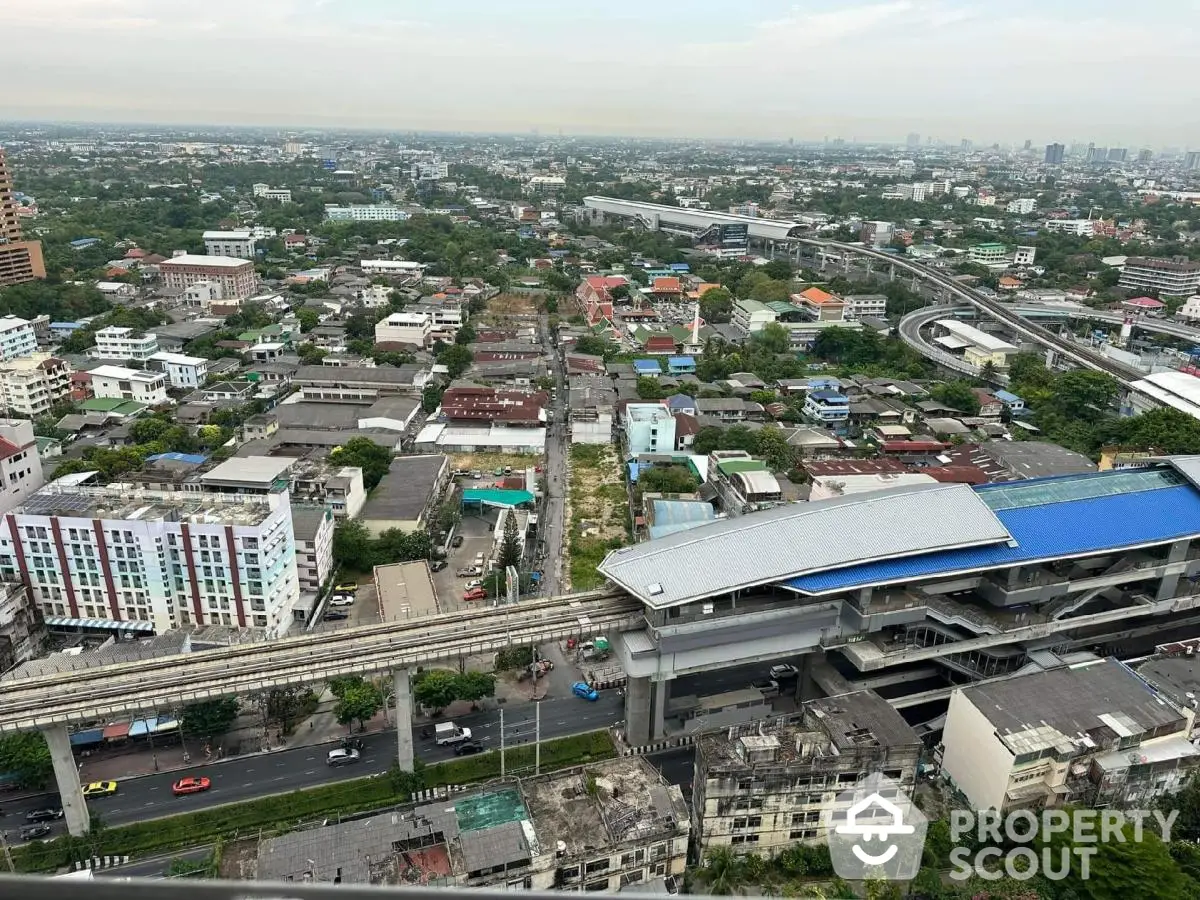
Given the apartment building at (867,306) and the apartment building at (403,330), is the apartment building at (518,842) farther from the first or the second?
the apartment building at (867,306)

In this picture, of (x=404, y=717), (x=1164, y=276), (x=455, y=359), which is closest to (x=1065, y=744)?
(x=404, y=717)

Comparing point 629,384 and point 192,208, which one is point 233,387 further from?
point 192,208

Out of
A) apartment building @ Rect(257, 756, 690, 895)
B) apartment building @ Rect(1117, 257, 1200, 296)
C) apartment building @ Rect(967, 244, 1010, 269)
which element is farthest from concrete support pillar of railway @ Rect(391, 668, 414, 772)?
apartment building @ Rect(967, 244, 1010, 269)

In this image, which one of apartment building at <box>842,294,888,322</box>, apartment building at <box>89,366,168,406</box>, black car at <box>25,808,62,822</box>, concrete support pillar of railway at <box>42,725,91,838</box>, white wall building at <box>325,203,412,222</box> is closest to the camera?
concrete support pillar of railway at <box>42,725,91,838</box>

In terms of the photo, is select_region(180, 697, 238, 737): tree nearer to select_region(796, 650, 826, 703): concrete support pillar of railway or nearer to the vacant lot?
the vacant lot

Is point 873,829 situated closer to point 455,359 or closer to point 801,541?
point 801,541

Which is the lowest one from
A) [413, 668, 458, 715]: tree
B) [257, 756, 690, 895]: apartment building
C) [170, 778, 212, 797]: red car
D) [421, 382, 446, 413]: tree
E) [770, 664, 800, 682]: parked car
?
[770, 664, 800, 682]: parked car

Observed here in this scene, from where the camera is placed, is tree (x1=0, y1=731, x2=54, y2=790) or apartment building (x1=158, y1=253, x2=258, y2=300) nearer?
tree (x1=0, y1=731, x2=54, y2=790)

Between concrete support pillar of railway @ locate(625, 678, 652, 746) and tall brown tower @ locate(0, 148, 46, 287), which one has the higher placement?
tall brown tower @ locate(0, 148, 46, 287)
